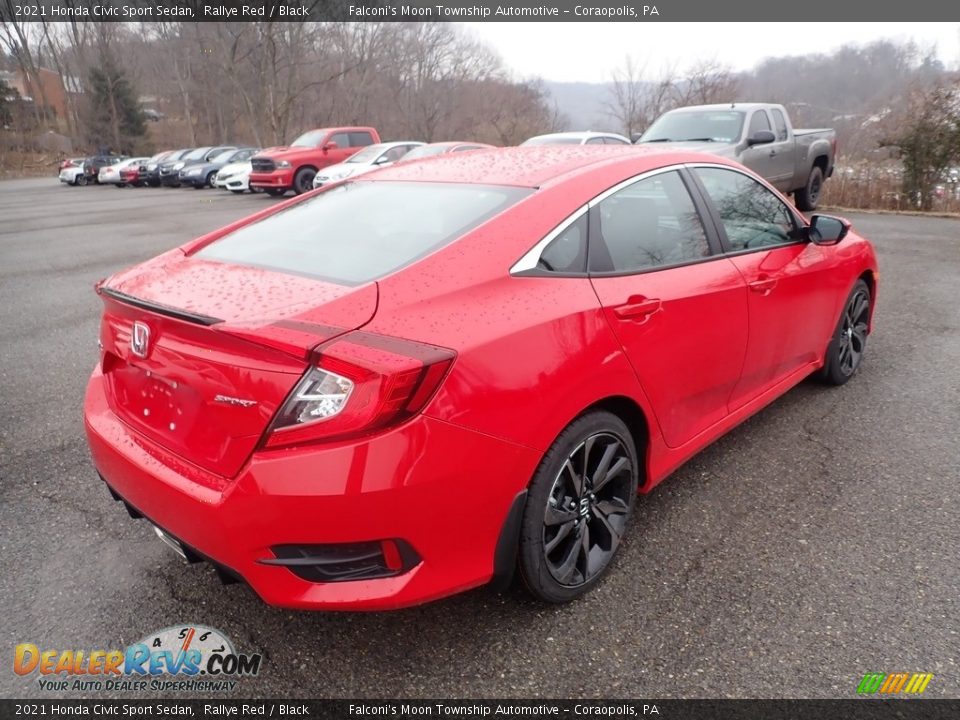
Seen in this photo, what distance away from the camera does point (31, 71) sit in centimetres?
5250

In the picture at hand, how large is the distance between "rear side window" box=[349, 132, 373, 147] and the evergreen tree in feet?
123

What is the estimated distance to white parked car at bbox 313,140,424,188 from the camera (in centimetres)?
1703

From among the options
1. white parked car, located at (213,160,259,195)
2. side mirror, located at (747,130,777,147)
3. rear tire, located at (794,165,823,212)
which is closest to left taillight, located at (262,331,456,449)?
side mirror, located at (747,130,777,147)

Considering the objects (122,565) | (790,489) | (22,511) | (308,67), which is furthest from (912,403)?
(308,67)

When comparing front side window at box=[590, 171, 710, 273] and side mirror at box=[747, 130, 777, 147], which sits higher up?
side mirror at box=[747, 130, 777, 147]

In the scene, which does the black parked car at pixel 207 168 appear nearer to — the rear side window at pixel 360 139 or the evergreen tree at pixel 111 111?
the rear side window at pixel 360 139

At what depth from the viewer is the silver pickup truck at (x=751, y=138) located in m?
9.48

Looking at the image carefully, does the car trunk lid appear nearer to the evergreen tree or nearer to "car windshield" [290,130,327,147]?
"car windshield" [290,130,327,147]

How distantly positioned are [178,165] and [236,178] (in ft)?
21.9

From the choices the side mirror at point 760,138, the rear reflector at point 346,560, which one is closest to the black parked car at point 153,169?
the side mirror at point 760,138

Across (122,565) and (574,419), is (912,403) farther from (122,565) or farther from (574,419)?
(122,565)

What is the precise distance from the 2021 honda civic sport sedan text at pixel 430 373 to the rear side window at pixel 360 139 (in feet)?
61.7

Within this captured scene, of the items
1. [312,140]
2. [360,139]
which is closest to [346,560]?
[312,140]

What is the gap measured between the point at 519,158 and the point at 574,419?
4.33 ft
